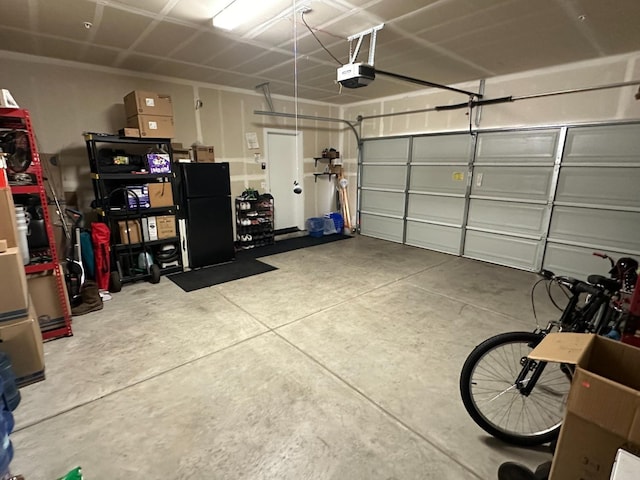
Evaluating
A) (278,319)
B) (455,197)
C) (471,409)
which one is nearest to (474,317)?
(471,409)

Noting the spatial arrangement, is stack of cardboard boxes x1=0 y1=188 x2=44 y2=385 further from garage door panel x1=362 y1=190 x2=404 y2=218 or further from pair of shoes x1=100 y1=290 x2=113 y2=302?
garage door panel x1=362 y1=190 x2=404 y2=218

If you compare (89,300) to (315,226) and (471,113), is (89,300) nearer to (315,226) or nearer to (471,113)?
(315,226)

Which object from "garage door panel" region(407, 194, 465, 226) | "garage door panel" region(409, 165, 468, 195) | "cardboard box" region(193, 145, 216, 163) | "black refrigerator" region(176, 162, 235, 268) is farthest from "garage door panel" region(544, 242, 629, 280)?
"cardboard box" region(193, 145, 216, 163)

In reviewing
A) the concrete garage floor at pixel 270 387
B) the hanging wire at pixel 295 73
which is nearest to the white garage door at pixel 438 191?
the concrete garage floor at pixel 270 387

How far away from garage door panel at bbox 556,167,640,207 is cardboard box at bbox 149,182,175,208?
17.4 feet

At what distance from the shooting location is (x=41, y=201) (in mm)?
2623

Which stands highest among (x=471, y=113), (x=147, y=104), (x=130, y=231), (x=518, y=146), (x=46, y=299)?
(x=471, y=113)

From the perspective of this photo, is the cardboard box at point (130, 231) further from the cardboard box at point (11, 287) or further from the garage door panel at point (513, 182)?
the garage door panel at point (513, 182)

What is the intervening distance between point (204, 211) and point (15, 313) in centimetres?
267

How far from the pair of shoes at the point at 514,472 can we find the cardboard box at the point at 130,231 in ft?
13.9

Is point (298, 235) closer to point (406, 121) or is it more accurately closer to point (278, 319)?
point (406, 121)

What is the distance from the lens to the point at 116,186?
408 centimetres

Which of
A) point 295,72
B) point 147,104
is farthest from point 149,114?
point 295,72

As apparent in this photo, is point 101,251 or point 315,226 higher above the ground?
point 101,251
